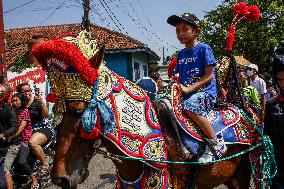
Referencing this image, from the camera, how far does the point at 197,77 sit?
3951 millimetres

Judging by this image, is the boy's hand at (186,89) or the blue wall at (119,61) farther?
the blue wall at (119,61)

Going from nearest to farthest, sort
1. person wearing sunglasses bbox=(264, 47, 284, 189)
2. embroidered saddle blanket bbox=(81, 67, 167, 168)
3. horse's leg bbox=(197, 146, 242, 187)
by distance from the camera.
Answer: embroidered saddle blanket bbox=(81, 67, 167, 168) → person wearing sunglasses bbox=(264, 47, 284, 189) → horse's leg bbox=(197, 146, 242, 187)

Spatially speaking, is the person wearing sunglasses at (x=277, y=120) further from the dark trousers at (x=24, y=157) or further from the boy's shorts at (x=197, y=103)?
the dark trousers at (x=24, y=157)

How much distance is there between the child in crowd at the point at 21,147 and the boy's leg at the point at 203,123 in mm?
3869

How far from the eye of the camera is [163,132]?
3635 millimetres

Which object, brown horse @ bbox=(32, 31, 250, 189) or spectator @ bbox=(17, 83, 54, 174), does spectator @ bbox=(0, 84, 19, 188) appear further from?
brown horse @ bbox=(32, 31, 250, 189)

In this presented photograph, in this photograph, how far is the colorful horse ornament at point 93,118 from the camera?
9.98 feet

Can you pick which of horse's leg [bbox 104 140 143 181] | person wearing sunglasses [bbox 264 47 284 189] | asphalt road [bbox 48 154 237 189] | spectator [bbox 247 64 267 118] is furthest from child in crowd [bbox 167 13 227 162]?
spectator [bbox 247 64 267 118]

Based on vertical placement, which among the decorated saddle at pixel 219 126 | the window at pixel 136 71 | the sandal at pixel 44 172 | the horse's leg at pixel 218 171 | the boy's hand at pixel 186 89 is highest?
the window at pixel 136 71

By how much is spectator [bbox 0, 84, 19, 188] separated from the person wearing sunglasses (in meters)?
4.44

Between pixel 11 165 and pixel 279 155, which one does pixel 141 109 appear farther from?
pixel 11 165

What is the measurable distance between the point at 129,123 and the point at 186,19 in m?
1.30

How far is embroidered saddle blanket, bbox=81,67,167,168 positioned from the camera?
317 cm

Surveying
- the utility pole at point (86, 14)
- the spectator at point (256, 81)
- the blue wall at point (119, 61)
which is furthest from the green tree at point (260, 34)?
the spectator at point (256, 81)
